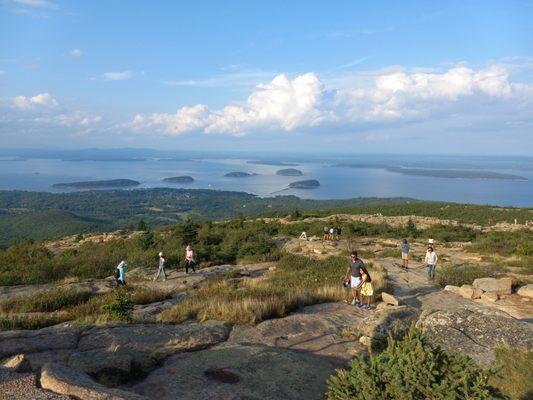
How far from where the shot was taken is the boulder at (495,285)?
13.3m

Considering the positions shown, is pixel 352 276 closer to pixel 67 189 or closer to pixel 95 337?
pixel 95 337

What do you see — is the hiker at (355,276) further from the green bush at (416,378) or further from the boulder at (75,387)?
the boulder at (75,387)

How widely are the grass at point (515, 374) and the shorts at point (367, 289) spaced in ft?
14.0

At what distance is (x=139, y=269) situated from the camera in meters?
19.5

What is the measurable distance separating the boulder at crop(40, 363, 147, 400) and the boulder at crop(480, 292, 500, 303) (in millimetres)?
11798

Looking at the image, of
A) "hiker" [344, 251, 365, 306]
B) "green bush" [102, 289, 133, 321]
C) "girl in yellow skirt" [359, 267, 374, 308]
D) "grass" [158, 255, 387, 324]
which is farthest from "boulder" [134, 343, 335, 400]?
"hiker" [344, 251, 365, 306]

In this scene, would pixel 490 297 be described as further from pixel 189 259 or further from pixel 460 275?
pixel 189 259

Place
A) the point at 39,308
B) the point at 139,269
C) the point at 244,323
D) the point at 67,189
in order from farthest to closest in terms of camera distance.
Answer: the point at 67,189
the point at 139,269
the point at 39,308
the point at 244,323

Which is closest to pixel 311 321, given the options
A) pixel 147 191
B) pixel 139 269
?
pixel 139 269

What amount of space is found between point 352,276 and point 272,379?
6142mm

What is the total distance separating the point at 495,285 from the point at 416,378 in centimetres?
1121

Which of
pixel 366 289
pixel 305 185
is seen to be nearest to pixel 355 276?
pixel 366 289

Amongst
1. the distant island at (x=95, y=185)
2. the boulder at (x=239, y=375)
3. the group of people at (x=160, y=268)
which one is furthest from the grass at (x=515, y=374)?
the distant island at (x=95, y=185)

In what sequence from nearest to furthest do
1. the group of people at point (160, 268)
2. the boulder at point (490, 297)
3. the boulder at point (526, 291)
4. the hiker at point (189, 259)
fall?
the boulder at point (490, 297), the boulder at point (526, 291), the group of people at point (160, 268), the hiker at point (189, 259)
